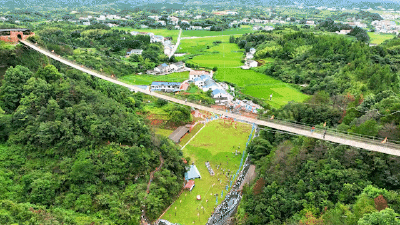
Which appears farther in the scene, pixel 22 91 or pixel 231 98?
pixel 231 98

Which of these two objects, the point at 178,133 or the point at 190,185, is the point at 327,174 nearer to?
the point at 190,185

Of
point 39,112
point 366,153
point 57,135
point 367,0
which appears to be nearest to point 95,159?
point 57,135

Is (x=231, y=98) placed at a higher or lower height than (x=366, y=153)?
lower

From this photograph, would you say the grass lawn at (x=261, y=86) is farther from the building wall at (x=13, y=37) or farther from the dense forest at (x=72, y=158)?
the building wall at (x=13, y=37)

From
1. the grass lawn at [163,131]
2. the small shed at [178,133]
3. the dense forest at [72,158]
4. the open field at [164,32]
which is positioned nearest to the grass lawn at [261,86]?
the small shed at [178,133]

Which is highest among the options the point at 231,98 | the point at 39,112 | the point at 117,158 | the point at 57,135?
the point at 39,112

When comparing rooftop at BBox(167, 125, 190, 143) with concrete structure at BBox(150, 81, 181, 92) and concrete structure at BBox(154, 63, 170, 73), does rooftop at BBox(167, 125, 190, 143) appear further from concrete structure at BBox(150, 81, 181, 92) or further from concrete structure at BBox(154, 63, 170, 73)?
concrete structure at BBox(154, 63, 170, 73)

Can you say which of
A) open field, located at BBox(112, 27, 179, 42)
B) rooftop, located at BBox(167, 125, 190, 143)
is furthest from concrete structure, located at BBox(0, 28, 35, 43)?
open field, located at BBox(112, 27, 179, 42)

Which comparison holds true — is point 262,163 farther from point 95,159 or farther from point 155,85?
point 155,85
